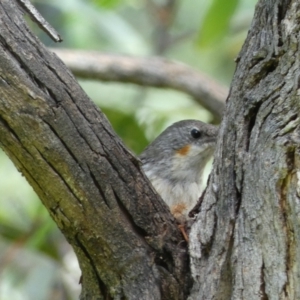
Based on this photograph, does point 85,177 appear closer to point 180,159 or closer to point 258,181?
point 258,181

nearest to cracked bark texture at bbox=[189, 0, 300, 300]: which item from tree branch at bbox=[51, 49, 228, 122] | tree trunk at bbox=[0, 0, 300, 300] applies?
tree trunk at bbox=[0, 0, 300, 300]

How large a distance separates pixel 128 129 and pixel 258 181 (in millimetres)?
2934

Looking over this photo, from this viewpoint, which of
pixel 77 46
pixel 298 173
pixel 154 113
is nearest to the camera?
pixel 298 173

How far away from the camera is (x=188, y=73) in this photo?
5.57 meters

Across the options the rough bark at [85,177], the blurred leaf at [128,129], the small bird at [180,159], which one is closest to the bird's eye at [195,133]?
the small bird at [180,159]

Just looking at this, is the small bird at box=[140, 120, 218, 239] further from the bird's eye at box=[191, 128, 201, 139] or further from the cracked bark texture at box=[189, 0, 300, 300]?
the cracked bark texture at box=[189, 0, 300, 300]

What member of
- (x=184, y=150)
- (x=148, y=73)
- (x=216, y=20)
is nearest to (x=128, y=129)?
(x=148, y=73)

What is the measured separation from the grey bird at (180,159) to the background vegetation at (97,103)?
1.90 ft

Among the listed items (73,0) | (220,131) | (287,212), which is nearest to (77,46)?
(73,0)

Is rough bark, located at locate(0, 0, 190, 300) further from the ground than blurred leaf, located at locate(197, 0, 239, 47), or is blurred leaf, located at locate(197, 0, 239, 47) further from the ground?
blurred leaf, located at locate(197, 0, 239, 47)

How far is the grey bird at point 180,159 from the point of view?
4227mm

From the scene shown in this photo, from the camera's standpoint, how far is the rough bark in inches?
90.0

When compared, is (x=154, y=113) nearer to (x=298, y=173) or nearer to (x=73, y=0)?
(x=73, y=0)

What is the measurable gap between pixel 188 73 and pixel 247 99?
123 inches
